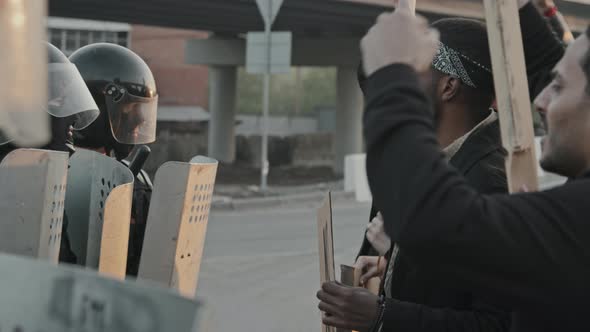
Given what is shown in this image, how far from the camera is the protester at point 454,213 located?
1.64 meters

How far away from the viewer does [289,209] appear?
54.3 feet

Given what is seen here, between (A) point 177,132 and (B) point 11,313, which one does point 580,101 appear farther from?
(A) point 177,132

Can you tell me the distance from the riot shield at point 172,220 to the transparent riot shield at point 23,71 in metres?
1.54

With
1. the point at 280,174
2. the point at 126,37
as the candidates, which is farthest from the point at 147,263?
the point at 126,37

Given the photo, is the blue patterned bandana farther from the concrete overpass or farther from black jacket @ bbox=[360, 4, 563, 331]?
the concrete overpass

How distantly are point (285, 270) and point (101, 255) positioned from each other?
7.59 metres

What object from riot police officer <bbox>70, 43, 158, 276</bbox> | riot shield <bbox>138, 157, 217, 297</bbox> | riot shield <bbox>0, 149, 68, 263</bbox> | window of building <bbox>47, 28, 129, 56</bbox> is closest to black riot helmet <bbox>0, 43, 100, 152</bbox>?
riot shield <bbox>138, 157, 217, 297</bbox>

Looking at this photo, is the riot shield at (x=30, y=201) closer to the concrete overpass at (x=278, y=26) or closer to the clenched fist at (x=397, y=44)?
the clenched fist at (x=397, y=44)

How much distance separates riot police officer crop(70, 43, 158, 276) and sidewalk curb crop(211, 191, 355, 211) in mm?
11383

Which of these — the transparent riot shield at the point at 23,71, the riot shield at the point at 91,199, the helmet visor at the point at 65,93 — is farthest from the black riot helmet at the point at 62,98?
the transparent riot shield at the point at 23,71

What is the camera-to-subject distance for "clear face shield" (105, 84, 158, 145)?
14.1 ft

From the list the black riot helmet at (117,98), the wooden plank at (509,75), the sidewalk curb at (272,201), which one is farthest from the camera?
the sidewalk curb at (272,201)

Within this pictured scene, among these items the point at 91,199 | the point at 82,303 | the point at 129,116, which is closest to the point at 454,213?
the point at 82,303

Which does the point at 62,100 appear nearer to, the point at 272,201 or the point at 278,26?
the point at 272,201
